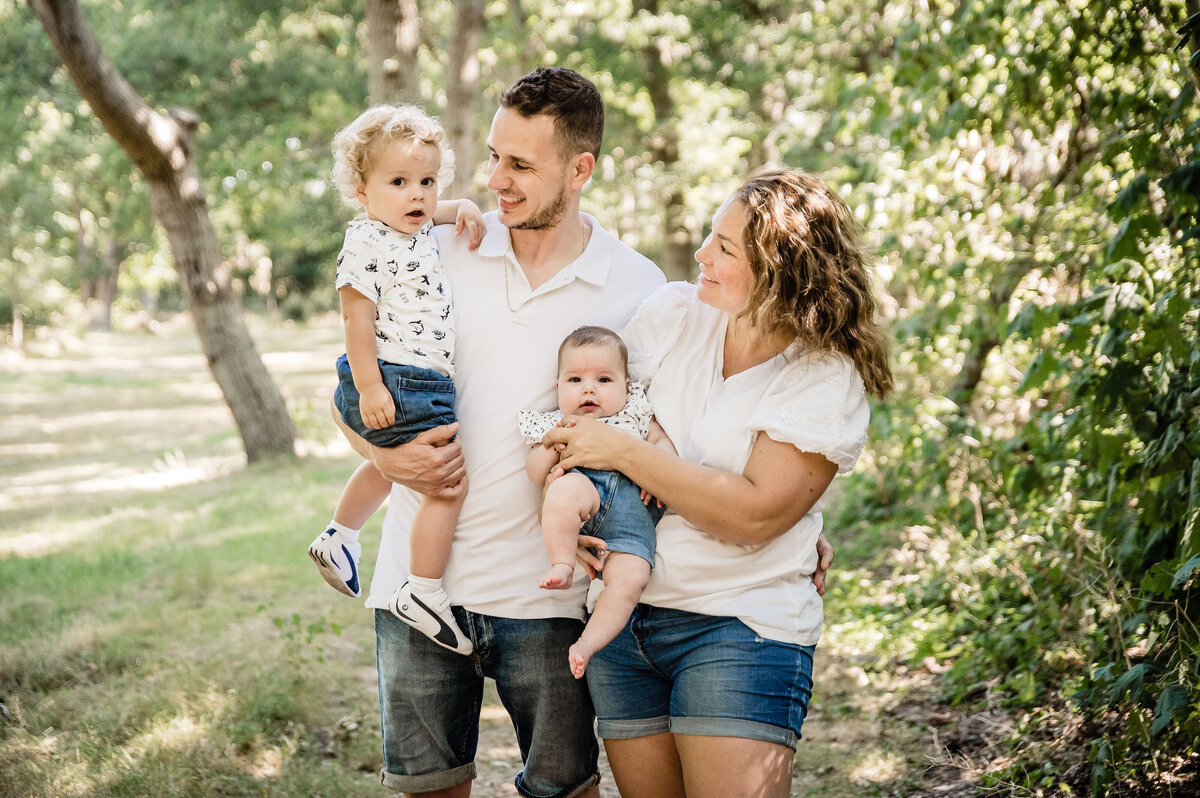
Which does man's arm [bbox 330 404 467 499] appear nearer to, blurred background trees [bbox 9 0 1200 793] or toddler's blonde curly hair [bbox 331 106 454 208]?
toddler's blonde curly hair [bbox 331 106 454 208]

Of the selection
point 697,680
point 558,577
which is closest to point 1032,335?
point 697,680

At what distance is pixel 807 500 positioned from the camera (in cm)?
220

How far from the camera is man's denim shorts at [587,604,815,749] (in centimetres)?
211

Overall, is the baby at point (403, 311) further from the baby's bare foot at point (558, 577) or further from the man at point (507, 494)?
the baby's bare foot at point (558, 577)

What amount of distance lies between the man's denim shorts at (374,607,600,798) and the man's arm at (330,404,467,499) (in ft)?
1.06

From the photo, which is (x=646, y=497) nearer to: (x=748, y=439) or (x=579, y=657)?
(x=748, y=439)

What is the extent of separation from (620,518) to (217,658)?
3146mm

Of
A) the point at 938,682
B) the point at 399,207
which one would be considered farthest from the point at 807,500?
the point at 938,682

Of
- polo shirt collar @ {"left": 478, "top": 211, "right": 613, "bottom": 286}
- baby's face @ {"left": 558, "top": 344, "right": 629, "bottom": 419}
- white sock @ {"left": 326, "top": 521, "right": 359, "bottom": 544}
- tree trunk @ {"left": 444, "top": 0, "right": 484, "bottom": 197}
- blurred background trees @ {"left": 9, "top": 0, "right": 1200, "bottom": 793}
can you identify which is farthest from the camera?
tree trunk @ {"left": 444, "top": 0, "right": 484, "bottom": 197}

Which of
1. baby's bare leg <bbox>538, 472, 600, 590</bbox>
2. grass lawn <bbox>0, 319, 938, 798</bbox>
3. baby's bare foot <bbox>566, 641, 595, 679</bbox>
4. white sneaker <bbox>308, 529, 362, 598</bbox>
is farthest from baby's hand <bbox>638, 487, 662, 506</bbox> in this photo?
grass lawn <bbox>0, 319, 938, 798</bbox>

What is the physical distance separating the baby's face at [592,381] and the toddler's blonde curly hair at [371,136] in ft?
2.36

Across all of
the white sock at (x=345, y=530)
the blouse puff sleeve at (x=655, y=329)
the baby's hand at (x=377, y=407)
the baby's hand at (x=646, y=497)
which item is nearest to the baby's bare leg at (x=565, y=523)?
the baby's hand at (x=646, y=497)

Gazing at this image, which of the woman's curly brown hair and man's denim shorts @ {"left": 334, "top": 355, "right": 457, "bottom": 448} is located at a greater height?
the woman's curly brown hair

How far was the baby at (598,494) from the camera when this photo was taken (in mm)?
2172
